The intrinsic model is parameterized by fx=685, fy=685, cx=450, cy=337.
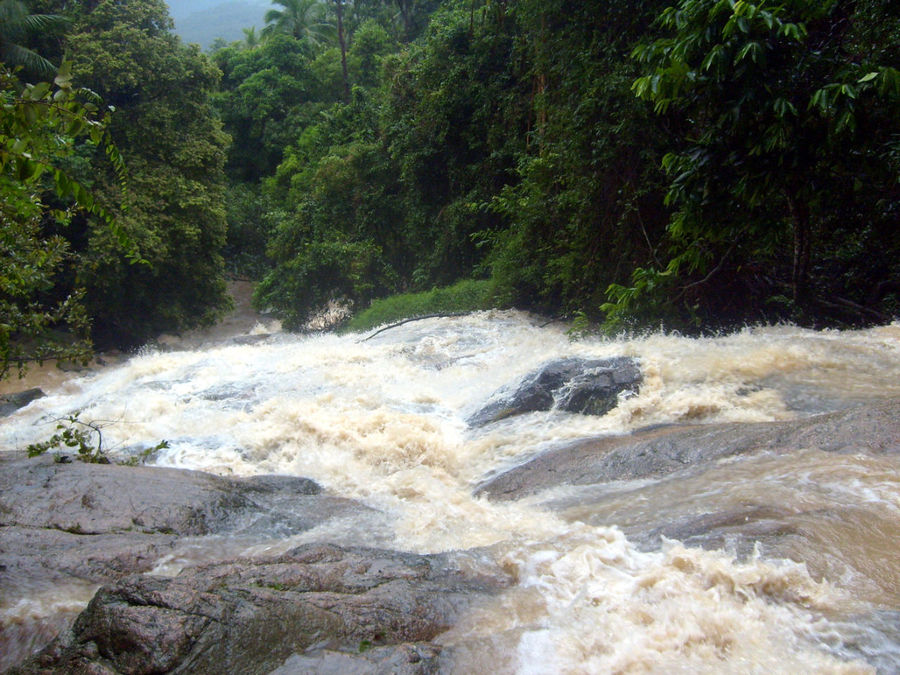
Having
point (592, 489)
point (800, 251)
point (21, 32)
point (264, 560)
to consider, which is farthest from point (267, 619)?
point (21, 32)

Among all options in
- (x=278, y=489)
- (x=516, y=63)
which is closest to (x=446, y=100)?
(x=516, y=63)

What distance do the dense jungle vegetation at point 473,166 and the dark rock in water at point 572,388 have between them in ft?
4.69

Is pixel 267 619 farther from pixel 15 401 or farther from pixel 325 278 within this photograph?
pixel 325 278

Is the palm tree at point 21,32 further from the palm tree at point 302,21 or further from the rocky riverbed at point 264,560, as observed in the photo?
the palm tree at point 302,21

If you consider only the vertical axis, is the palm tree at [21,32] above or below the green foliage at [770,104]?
above

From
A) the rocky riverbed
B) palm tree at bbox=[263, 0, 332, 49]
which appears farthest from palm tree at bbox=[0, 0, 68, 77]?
palm tree at bbox=[263, 0, 332, 49]

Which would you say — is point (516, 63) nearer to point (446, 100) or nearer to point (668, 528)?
point (446, 100)

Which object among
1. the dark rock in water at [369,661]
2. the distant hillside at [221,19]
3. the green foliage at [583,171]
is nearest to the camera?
the dark rock in water at [369,661]

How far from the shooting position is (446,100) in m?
16.3

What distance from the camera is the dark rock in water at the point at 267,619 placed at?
2.44 m

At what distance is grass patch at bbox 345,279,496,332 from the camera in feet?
45.1

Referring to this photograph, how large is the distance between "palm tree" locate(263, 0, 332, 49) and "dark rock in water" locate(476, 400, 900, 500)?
31.7m

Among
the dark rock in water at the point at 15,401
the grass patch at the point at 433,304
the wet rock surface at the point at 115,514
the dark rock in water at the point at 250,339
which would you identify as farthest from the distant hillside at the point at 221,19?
the wet rock surface at the point at 115,514

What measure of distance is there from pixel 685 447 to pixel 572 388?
1.84 metres
